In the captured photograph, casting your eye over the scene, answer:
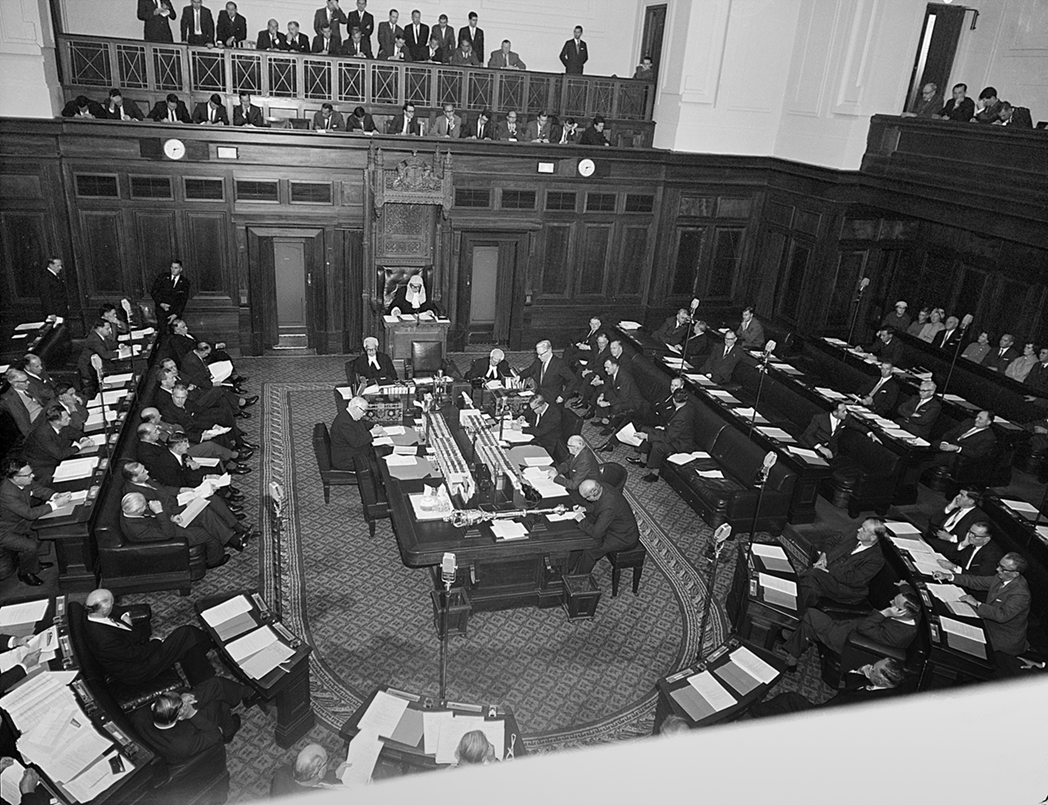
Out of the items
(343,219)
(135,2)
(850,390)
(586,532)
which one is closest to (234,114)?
(343,219)

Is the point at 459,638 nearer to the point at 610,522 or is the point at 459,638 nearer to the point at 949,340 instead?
the point at 610,522

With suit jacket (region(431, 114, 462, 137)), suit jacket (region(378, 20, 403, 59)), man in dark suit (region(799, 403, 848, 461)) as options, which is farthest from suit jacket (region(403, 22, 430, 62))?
man in dark suit (region(799, 403, 848, 461))

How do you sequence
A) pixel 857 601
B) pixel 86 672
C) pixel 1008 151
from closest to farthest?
pixel 86 672, pixel 857 601, pixel 1008 151

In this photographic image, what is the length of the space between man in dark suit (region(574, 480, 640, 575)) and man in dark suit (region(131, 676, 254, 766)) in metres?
3.53

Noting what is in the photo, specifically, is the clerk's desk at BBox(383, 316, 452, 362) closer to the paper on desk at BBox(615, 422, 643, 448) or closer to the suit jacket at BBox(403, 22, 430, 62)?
the paper on desk at BBox(615, 422, 643, 448)

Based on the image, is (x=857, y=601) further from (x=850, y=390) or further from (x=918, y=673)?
(x=850, y=390)

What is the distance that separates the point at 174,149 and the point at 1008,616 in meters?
13.3

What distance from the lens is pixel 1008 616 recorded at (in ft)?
21.5

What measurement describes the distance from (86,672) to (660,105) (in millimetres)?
14386

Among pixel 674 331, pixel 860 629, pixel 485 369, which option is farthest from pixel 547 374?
pixel 860 629

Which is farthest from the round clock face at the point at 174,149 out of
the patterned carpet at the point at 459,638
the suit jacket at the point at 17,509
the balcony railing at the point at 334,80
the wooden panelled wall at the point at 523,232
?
the suit jacket at the point at 17,509

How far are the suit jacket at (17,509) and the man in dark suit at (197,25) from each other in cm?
927

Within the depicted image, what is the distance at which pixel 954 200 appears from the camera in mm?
11234

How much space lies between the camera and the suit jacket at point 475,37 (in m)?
15.1
